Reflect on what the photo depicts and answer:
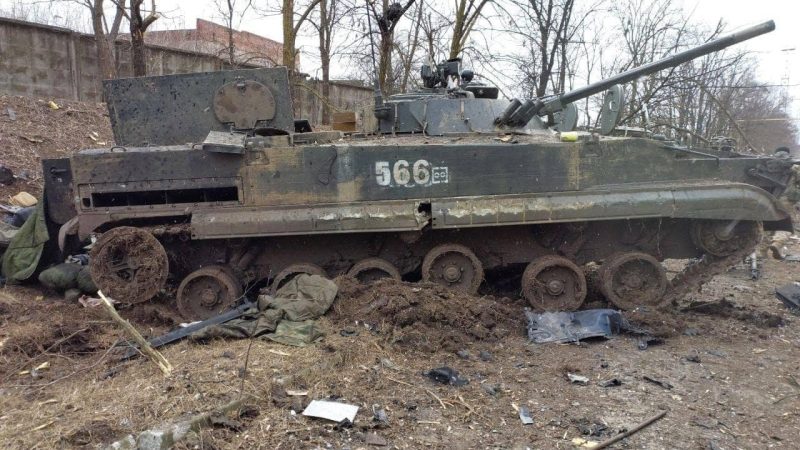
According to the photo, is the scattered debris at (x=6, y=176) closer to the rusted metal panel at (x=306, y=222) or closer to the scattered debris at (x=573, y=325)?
the rusted metal panel at (x=306, y=222)

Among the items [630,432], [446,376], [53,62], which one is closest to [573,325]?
[446,376]

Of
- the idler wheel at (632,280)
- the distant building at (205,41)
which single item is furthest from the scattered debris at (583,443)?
the distant building at (205,41)

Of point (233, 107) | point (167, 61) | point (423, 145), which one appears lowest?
point (423, 145)

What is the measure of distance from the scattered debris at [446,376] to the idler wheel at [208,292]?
2.87 meters

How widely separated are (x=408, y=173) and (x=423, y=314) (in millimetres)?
1618

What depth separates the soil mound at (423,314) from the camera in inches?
220

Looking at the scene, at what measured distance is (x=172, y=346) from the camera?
5410mm

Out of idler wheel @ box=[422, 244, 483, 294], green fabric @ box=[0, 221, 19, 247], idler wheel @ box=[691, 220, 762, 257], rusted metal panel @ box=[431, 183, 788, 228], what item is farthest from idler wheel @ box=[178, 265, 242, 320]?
idler wheel @ box=[691, 220, 762, 257]

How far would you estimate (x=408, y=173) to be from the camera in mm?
6570

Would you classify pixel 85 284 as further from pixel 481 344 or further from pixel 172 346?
pixel 481 344

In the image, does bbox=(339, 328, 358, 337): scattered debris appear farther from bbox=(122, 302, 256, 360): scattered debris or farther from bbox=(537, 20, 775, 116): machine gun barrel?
bbox=(537, 20, 775, 116): machine gun barrel

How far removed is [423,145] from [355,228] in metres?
1.16

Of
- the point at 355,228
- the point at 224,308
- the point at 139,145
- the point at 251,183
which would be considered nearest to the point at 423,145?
the point at 355,228

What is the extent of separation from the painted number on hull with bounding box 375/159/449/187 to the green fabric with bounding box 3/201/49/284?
4.64 meters
